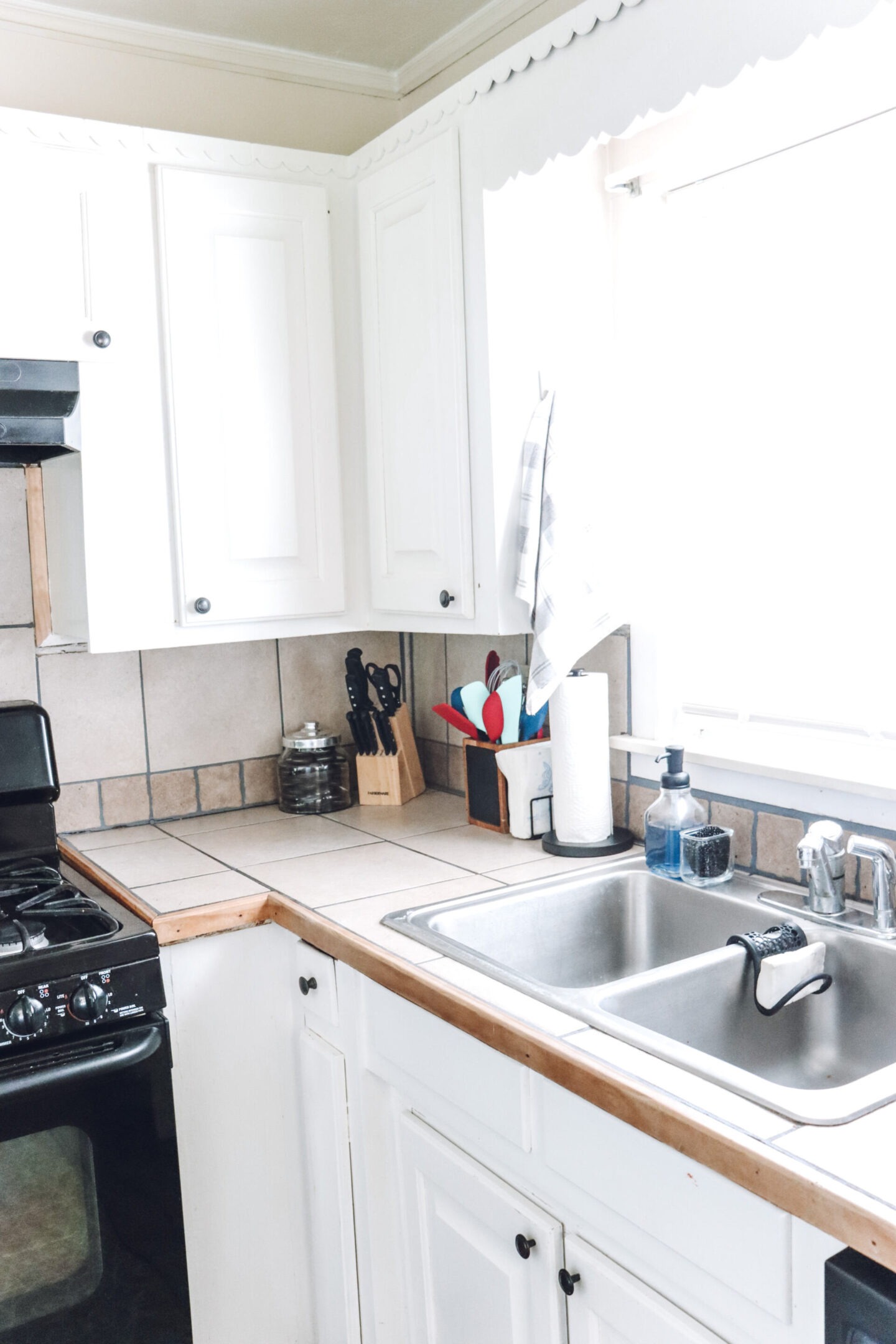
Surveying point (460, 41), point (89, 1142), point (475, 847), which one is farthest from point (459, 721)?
point (460, 41)

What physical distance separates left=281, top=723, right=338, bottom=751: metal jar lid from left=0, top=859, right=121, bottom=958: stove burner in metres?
0.58

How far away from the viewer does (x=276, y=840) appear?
2.16m

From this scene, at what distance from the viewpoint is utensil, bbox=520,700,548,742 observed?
2.07 m

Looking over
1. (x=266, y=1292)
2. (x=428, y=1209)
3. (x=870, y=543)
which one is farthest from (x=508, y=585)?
(x=266, y=1292)

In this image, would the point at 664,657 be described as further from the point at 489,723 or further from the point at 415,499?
the point at 415,499

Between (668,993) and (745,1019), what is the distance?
0.45ft

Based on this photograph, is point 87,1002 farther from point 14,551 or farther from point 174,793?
point 14,551

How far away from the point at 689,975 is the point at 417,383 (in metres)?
1.12

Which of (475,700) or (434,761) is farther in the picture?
(434,761)

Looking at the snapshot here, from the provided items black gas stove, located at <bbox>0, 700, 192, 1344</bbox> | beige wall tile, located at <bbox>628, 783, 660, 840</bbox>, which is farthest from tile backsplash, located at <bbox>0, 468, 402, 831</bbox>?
beige wall tile, located at <bbox>628, 783, 660, 840</bbox>

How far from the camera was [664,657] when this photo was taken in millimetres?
1925

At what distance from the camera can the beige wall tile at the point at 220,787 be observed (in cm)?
238

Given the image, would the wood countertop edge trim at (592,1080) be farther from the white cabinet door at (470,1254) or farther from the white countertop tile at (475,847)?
the white countertop tile at (475,847)

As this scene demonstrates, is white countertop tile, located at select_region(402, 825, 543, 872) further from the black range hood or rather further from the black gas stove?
the black range hood
